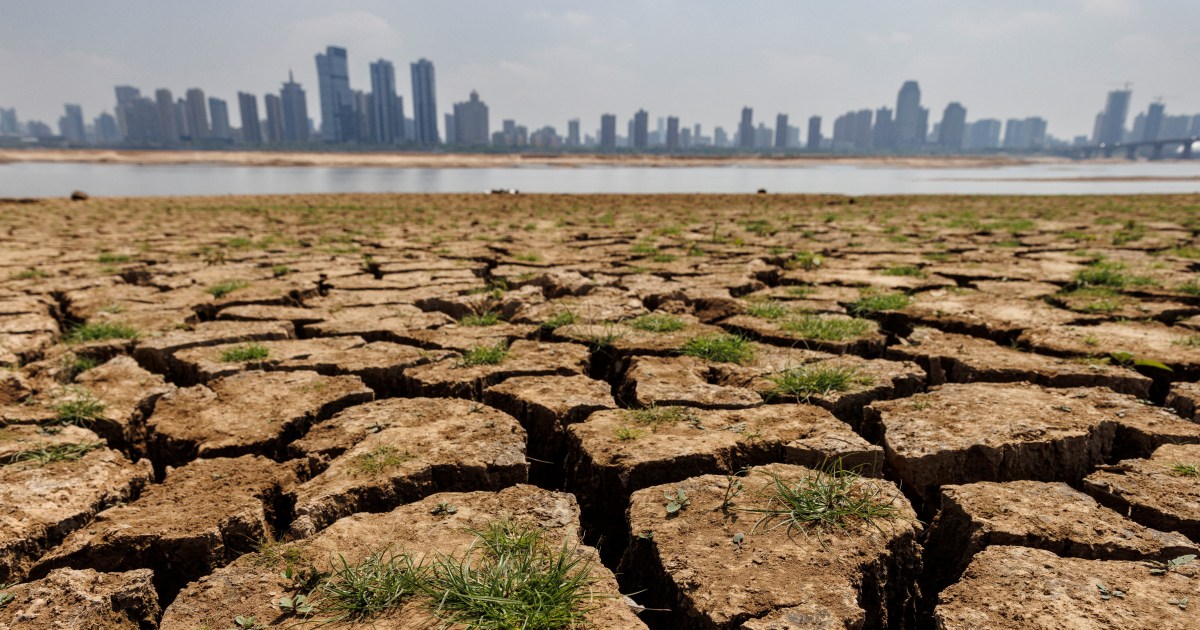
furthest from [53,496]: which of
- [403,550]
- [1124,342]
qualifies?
[1124,342]

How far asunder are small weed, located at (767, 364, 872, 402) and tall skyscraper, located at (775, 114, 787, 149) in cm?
14750

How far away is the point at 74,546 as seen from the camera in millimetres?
1509

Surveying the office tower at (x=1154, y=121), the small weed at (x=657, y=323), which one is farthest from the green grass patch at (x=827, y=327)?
the office tower at (x=1154, y=121)

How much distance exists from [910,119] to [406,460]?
202 meters

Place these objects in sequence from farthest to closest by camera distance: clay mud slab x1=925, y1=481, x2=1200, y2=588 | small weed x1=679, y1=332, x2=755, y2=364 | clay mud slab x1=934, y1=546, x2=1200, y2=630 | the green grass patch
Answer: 1. the green grass patch
2. small weed x1=679, y1=332, x2=755, y2=364
3. clay mud slab x1=925, y1=481, x2=1200, y2=588
4. clay mud slab x1=934, y1=546, x2=1200, y2=630

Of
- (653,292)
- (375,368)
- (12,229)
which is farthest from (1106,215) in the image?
(12,229)

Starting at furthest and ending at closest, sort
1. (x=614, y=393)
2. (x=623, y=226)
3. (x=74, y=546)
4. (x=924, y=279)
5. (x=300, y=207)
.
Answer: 1. (x=300, y=207)
2. (x=623, y=226)
3. (x=924, y=279)
4. (x=614, y=393)
5. (x=74, y=546)

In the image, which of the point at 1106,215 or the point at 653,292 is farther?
the point at 1106,215

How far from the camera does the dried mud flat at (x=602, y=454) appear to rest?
1305mm

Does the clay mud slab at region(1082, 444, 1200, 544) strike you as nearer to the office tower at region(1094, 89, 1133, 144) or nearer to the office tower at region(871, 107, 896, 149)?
the office tower at region(871, 107, 896, 149)

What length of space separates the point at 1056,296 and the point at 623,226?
5.13 metres

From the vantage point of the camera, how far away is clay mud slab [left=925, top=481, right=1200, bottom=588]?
1.42 meters

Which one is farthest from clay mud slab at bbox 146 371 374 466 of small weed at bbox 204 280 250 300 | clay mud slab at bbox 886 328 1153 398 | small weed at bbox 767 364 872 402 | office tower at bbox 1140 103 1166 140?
office tower at bbox 1140 103 1166 140

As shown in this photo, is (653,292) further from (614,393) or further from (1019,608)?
(1019,608)
